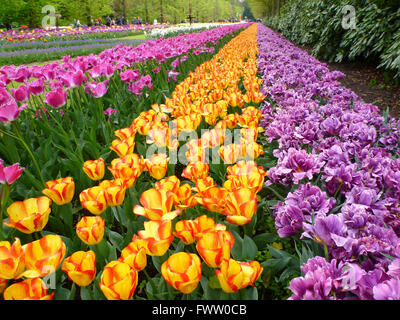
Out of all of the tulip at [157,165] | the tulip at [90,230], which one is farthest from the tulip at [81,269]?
the tulip at [157,165]

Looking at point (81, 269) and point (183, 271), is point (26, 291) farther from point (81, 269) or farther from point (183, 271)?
point (183, 271)

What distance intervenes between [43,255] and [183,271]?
0.51 metres

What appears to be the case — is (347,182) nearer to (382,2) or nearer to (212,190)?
(212,190)

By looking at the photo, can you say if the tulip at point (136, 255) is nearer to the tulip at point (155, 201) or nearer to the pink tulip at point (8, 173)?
the tulip at point (155, 201)

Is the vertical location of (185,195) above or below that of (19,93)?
below

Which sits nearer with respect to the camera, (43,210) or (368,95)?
(43,210)

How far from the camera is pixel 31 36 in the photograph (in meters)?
21.8

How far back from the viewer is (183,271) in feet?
2.88

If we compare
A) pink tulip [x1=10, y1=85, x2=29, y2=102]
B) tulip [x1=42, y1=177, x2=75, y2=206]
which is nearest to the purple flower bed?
tulip [x1=42, y1=177, x2=75, y2=206]

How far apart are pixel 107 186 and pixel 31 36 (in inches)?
1014

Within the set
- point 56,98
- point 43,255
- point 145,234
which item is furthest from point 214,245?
point 56,98

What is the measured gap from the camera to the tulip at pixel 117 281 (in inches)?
33.4

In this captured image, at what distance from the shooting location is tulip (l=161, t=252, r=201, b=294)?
2.77 ft
